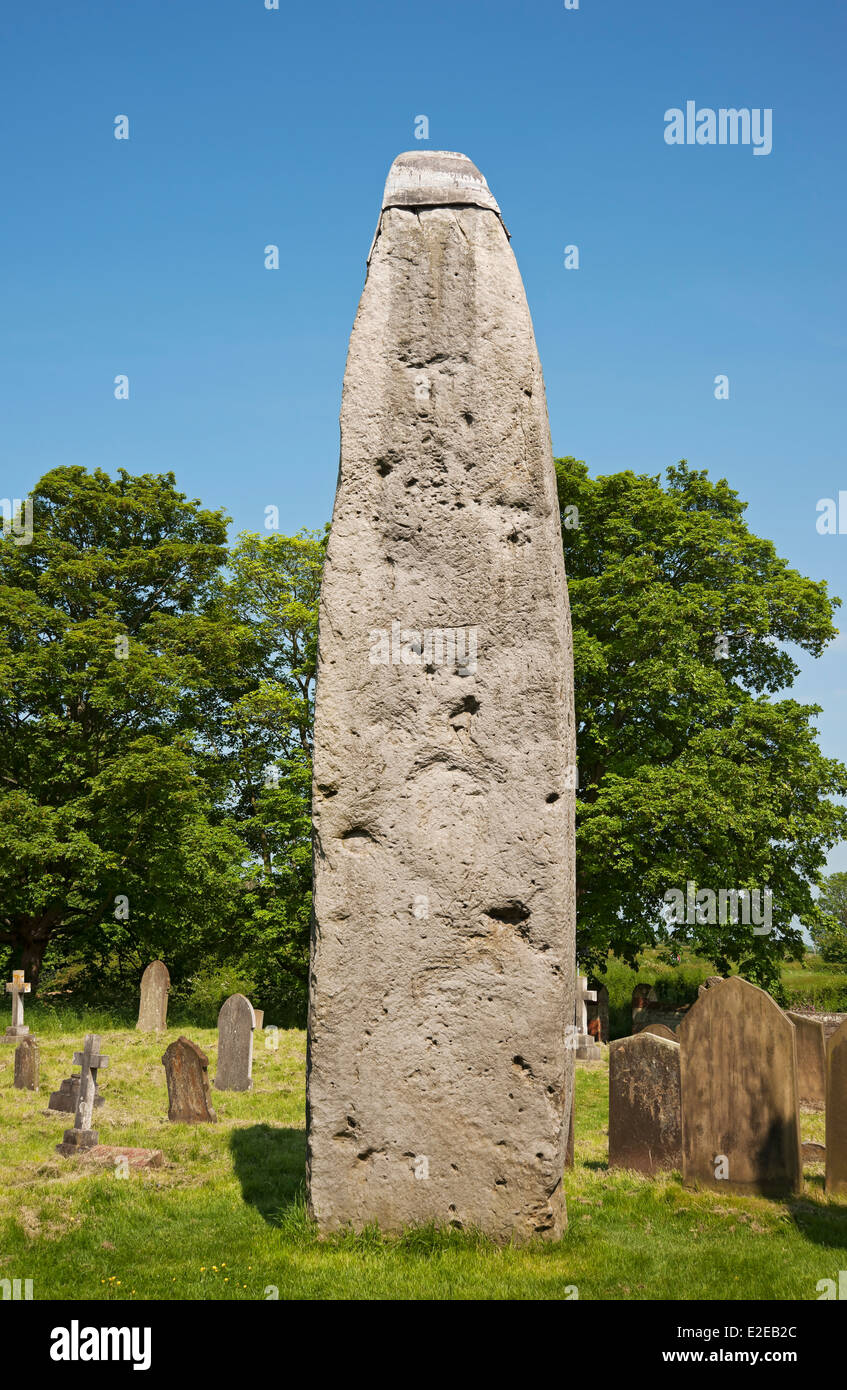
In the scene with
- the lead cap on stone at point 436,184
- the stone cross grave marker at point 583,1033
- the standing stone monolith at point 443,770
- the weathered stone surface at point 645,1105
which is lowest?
the stone cross grave marker at point 583,1033

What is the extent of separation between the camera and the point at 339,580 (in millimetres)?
6992

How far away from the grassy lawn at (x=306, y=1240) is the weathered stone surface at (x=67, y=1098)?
1009 millimetres

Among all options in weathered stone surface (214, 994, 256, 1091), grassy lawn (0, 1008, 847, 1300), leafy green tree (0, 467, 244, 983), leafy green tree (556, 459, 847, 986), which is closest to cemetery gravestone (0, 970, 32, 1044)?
leafy green tree (0, 467, 244, 983)

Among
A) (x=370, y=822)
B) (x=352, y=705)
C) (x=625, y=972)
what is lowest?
Answer: (x=625, y=972)

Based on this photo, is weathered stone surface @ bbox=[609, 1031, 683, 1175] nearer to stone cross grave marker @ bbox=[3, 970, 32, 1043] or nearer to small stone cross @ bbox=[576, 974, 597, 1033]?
small stone cross @ bbox=[576, 974, 597, 1033]

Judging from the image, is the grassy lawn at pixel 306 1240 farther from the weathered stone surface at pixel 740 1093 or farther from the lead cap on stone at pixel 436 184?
the lead cap on stone at pixel 436 184

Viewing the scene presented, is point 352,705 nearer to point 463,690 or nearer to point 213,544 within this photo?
point 463,690

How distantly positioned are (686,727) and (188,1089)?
14.6 meters

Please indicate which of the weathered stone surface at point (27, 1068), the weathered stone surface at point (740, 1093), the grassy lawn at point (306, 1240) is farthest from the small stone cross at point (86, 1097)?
the weathered stone surface at point (740, 1093)

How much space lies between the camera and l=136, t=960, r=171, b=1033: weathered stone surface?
1991 cm

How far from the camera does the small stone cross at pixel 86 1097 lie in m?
9.65

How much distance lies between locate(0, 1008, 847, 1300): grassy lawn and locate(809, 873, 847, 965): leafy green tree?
1328 cm
